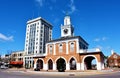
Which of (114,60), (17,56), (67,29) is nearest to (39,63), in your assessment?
(67,29)

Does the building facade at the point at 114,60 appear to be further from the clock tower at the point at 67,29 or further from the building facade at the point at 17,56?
the building facade at the point at 17,56

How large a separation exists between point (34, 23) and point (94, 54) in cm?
7652

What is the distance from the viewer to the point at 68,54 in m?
56.3

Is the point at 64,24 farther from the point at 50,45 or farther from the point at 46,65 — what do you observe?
the point at 46,65

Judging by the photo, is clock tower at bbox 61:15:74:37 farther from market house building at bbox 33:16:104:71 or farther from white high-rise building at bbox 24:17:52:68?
white high-rise building at bbox 24:17:52:68

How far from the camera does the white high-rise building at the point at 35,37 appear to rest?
112 metres

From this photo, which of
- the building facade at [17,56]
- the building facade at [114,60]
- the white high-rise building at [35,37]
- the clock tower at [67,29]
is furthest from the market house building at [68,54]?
the building facade at [17,56]

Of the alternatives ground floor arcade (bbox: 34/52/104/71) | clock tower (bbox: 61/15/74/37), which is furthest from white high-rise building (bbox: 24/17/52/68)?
clock tower (bbox: 61/15/74/37)

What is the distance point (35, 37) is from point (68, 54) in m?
63.5

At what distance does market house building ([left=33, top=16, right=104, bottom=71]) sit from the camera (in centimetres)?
5266

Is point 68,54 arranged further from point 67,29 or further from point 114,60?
point 114,60

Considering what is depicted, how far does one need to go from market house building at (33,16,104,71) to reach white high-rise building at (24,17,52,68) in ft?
149

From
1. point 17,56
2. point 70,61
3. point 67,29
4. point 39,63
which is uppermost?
point 67,29

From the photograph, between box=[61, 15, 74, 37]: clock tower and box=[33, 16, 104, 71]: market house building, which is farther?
box=[61, 15, 74, 37]: clock tower
